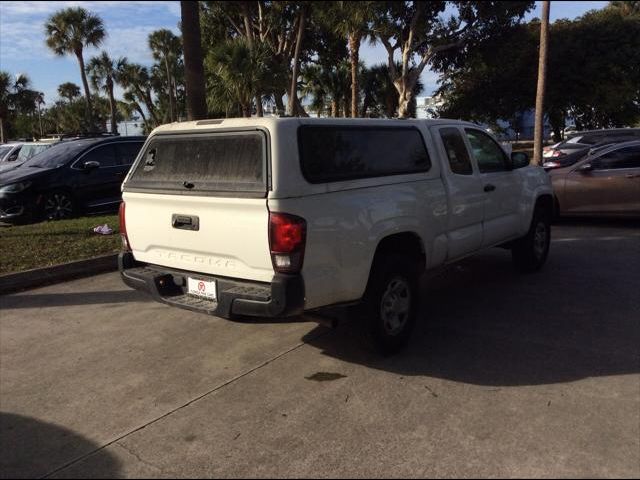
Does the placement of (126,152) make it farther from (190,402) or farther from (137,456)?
(137,456)

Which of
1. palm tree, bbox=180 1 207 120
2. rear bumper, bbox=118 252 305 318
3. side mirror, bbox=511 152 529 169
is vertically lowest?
rear bumper, bbox=118 252 305 318

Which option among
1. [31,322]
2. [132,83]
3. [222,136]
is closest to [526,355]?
[222,136]

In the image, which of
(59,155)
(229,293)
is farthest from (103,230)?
(229,293)

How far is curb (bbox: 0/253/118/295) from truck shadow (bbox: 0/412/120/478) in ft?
10.8

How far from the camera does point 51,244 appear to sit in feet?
26.3

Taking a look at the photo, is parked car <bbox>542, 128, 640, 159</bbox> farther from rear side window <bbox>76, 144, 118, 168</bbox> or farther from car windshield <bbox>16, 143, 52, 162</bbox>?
car windshield <bbox>16, 143, 52, 162</bbox>

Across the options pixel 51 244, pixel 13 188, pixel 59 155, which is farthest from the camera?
pixel 59 155

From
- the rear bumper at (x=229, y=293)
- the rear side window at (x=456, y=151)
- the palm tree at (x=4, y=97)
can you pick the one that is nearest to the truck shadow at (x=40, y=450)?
the rear bumper at (x=229, y=293)

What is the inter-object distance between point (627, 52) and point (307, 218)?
2931 centimetres

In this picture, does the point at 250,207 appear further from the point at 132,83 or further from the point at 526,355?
the point at 132,83

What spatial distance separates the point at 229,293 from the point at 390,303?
1.31 meters

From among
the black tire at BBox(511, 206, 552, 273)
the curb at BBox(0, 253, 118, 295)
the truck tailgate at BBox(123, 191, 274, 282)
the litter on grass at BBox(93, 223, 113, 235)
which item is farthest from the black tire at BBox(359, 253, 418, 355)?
the litter on grass at BBox(93, 223, 113, 235)

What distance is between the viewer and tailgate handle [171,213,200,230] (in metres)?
4.09

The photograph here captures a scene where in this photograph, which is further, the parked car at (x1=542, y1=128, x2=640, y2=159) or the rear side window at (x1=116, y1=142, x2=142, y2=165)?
the parked car at (x1=542, y1=128, x2=640, y2=159)
